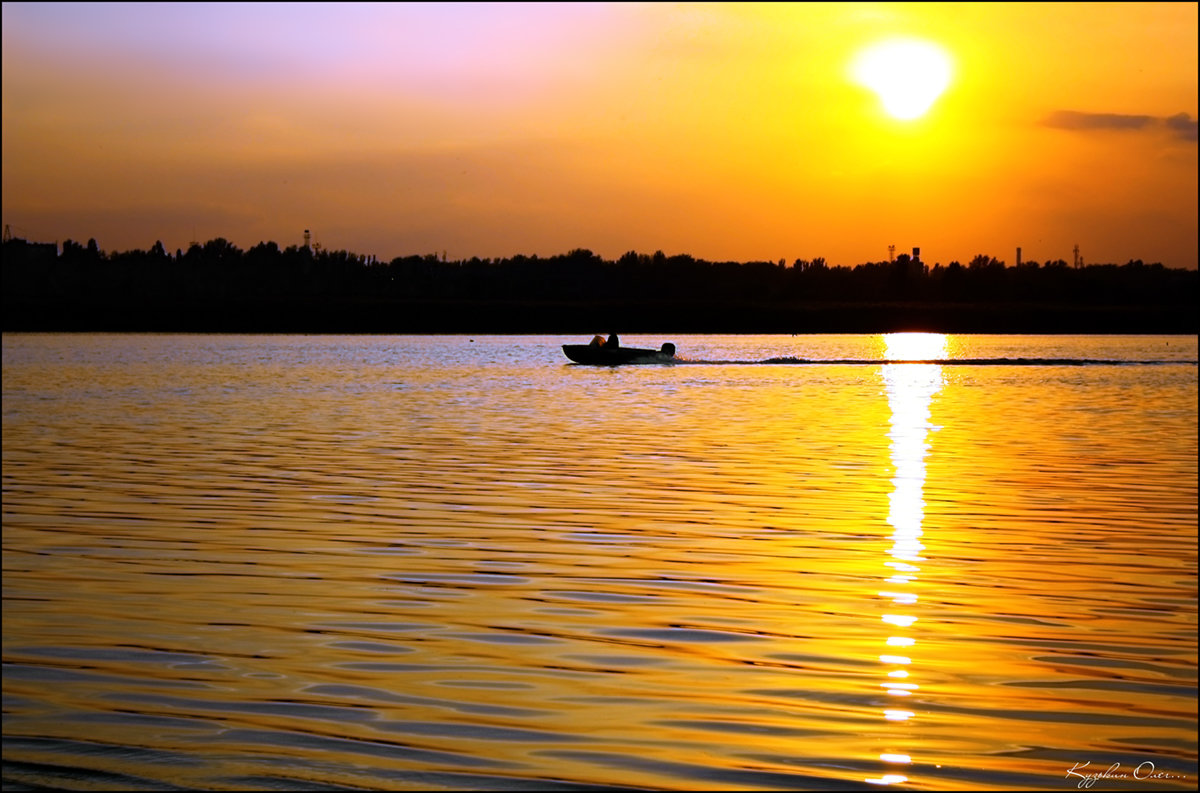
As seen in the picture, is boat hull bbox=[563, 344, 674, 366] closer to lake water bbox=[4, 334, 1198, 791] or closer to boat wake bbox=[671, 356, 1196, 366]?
boat wake bbox=[671, 356, 1196, 366]

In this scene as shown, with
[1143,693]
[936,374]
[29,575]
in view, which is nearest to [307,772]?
[1143,693]

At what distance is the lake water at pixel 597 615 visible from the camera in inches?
318

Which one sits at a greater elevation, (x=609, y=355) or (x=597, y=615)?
(x=609, y=355)

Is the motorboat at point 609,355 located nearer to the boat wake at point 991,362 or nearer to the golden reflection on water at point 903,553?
the boat wake at point 991,362

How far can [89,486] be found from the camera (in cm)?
2067

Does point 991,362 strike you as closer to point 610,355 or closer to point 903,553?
point 610,355

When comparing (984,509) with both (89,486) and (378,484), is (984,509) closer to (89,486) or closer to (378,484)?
(378,484)

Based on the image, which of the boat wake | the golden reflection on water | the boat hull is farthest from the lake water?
the boat wake

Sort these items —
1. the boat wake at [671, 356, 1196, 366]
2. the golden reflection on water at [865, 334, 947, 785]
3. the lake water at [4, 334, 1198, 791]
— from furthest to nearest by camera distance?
1. the boat wake at [671, 356, 1196, 366]
2. the golden reflection on water at [865, 334, 947, 785]
3. the lake water at [4, 334, 1198, 791]

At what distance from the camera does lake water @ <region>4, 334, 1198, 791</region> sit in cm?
807

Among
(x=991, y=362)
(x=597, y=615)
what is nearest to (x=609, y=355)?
(x=991, y=362)

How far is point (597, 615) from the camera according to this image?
11.8 m

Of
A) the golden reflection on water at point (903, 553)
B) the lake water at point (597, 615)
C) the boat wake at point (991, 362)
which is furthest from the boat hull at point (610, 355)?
the lake water at point (597, 615)

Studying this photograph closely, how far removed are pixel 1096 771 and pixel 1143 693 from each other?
1811 mm
